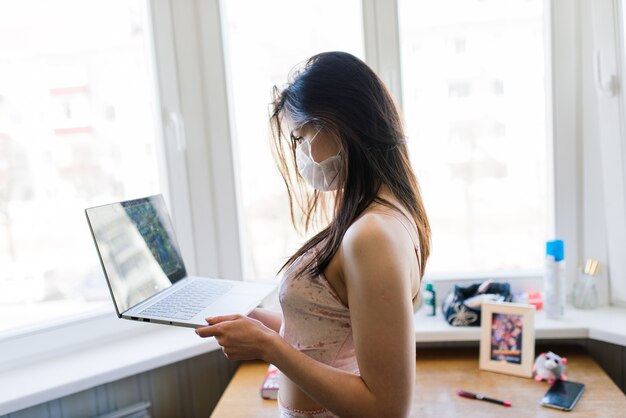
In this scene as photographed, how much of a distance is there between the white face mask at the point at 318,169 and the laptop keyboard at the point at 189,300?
0.32 m

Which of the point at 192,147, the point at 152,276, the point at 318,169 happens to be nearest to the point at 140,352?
the point at 152,276

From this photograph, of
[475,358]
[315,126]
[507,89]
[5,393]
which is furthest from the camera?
[507,89]

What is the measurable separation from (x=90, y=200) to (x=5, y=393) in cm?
Answer: 56

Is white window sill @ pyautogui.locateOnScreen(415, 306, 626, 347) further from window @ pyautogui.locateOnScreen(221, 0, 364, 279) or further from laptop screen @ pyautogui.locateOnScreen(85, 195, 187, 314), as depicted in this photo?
laptop screen @ pyautogui.locateOnScreen(85, 195, 187, 314)

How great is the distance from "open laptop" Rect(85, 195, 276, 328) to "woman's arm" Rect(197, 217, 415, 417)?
0.88ft

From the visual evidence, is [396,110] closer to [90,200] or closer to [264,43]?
[264,43]

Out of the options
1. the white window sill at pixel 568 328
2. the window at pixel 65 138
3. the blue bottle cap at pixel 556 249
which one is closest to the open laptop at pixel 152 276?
the window at pixel 65 138

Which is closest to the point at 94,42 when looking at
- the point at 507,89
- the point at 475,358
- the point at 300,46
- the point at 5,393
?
the point at 300,46

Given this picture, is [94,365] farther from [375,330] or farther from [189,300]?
[375,330]

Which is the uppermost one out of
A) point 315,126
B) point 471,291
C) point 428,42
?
point 428,42

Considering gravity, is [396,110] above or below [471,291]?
above

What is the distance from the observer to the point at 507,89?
1.60 metres

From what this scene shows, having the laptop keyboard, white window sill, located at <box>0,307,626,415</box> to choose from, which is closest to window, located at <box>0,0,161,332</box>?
white window sill, located at <box>0,307,626,415</box>

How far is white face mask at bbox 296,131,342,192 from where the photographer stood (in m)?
0.87
